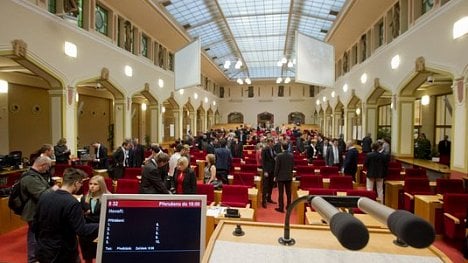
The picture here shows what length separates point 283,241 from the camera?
156 centimetres

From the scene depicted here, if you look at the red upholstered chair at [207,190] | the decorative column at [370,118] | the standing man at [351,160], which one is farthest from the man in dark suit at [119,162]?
the decorative column at [370,118]

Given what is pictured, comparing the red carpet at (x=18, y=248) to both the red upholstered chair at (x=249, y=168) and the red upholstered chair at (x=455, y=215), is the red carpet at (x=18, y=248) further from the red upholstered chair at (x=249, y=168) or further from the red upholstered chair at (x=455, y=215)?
the red upholstered chair at (x=249, y=168)

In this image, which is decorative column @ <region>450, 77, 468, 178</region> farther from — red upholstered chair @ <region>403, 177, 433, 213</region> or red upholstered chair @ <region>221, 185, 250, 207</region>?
red upholstered chair @ <region>221, 185, 250, 207</region>

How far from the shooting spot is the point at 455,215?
18.3 feet

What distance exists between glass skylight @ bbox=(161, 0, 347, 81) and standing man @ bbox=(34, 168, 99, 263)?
35.9ft

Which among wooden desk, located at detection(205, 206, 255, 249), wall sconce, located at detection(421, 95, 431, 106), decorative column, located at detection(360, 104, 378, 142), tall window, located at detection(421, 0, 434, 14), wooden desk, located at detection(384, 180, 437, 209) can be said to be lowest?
wooden desk, located at detection(384, 180, 437, 209)

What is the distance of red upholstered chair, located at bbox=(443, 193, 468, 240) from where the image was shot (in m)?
5.34

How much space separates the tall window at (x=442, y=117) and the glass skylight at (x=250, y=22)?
6.34 meters

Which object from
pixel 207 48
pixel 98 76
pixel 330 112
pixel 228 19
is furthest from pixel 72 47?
pixel 330 112

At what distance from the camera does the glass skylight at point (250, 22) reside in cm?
1500

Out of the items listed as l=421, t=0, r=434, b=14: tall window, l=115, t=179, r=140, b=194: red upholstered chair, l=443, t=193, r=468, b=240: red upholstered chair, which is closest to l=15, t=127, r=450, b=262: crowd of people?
l=115, t=179, r=140, b=194: red upholstered chair

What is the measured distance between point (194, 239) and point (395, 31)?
1226 centimetres

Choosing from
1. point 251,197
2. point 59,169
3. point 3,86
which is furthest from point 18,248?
point 3,86

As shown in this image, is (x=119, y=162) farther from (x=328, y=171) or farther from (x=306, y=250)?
(x=306, y=250)
